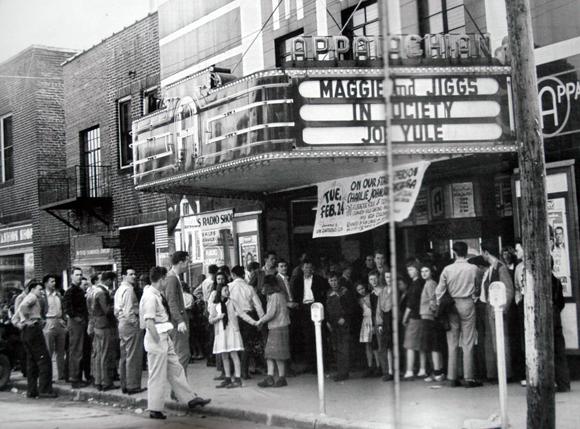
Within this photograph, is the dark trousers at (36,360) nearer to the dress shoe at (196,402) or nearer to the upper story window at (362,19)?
the dress shoe at (196,402)

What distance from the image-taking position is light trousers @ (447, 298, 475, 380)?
10.1 metres

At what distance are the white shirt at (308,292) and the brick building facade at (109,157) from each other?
6.80 meters

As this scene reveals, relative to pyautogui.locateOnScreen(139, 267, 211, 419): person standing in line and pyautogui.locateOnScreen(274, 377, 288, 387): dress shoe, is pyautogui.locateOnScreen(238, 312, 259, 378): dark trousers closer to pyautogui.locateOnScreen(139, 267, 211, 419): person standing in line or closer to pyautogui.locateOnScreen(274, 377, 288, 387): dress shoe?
pyautogui.locateOnScreen(274, 377, 288, 387): dress shoe

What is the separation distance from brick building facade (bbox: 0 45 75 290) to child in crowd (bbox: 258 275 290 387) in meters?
10.9

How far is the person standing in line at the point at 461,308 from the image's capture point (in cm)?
1010

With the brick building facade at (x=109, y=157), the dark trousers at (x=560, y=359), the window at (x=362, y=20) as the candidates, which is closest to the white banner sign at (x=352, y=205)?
the window at (x=362, y=20)

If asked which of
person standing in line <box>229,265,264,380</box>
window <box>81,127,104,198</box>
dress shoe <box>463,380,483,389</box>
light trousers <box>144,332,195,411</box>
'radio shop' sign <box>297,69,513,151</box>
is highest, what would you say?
window <box>81,127,104,198</box>

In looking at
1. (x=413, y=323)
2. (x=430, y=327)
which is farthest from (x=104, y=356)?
(x=430, y=327)

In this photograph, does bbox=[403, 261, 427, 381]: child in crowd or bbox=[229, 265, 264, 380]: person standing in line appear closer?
bbox=[403, 261, 427, 381]: child in crowd

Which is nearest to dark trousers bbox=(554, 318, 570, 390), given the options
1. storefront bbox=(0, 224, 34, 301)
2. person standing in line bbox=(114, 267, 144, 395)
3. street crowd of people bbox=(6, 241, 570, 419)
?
street crowd of people bbox=(6, 241, 570, 419)

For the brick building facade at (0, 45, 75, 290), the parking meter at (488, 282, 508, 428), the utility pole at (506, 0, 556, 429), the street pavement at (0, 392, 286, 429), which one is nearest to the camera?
the utility pole at (506, 0, 556, 429)

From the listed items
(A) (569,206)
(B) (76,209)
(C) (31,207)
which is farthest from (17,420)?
(C) (31,207)

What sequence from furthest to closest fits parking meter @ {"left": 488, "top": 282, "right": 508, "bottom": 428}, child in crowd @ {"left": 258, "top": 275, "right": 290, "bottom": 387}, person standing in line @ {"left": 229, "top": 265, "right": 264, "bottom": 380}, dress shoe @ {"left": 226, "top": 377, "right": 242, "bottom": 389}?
dress shoe @ {"left": 226, "top": 377, "right": 242, "bottom": 389}
person standing in line @ {"left": 229, "top": 265, "right": 264, "bottom": 380}
child in crowd @ {"left": 258, "top": 275, "right": 290, "bottom": 387}
parking meter @ {"left": 488, "top": 282, "right": 508, "bottom": 428}

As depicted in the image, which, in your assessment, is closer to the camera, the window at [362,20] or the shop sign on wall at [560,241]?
the shop sign on wall at [560,241]
